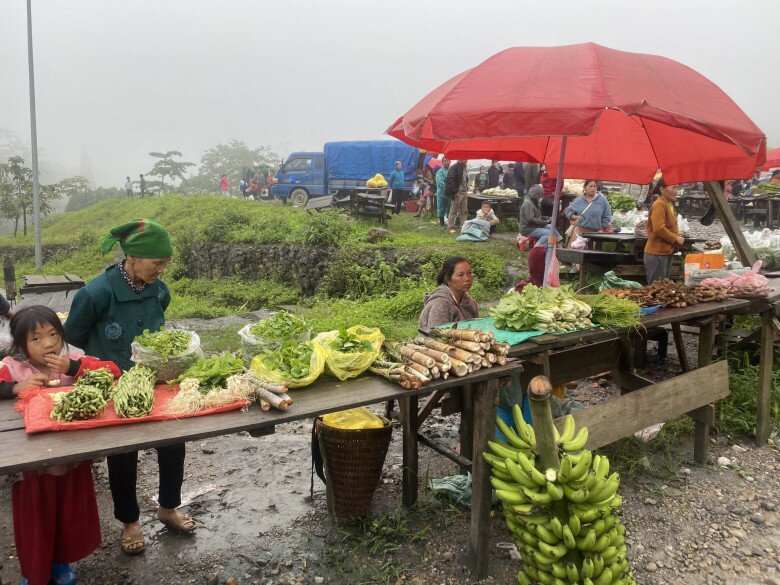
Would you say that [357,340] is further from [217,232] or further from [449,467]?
[217,232]

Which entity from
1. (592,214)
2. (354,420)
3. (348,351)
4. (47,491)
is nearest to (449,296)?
(354,420)

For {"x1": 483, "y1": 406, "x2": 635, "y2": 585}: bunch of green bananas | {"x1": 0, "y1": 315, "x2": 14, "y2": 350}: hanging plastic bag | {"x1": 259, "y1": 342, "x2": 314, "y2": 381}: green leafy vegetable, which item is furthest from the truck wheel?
{"x1": 483, "y1": 406, "x2": 635, "y2": 585}: bunch of green bananas

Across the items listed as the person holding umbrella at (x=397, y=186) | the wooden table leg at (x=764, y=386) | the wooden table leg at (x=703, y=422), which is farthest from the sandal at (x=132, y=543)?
the person holding umbrella at (x=397, y=186)

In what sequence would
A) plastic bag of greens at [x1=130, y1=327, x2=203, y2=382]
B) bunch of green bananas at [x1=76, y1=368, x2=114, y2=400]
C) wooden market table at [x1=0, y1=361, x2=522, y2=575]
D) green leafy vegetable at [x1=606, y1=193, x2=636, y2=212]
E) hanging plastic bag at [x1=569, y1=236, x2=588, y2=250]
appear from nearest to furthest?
wooden market table at [x1=0, y1=361, x2=522, y2=575] → bunch of green bananas at [x1=76, y1=368, x2=114, y2=400] → plastic bag of greens at [x1=130, y1=327, x2=203, y2=382] → hanging plastic bag at [x1=569, y1=236, x2=588, y2=250] → green leafy vegetable at [x1=606, y1=193, x2=636, y2=212]

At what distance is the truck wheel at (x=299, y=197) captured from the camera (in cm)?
2514

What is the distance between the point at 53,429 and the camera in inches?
88.4

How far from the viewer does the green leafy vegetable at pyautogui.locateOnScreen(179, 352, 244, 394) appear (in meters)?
2.66

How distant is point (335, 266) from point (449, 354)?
10.1 meters

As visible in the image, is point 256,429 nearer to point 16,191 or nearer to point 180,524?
point 180,524

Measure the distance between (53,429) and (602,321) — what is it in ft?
11.0

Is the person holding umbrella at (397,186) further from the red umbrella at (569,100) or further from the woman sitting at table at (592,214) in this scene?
the red umbrella at (569,100)

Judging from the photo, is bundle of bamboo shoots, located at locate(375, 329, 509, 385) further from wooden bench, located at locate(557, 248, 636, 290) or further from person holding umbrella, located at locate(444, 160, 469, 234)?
person holding umbrella, located at locate(444, 160, 469, 234)

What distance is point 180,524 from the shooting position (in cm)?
362

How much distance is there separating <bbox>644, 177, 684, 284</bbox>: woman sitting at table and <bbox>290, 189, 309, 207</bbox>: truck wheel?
1937cm
